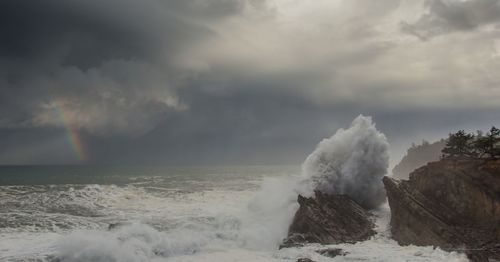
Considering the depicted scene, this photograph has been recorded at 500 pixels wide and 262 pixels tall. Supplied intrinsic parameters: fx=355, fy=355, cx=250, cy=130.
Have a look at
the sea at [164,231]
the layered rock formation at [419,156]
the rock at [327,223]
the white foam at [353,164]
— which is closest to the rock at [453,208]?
the sea at [164,231]

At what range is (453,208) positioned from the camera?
21656 mm

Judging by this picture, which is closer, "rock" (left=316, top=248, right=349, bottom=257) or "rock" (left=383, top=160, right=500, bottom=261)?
"rock" (left=316, top=248, right=349, bottom=257)

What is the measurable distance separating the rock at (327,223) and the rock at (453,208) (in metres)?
2.21

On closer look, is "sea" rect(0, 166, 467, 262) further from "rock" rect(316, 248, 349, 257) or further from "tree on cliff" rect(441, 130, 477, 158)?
"tree on cliff" rect(441, 130, 477, 158)

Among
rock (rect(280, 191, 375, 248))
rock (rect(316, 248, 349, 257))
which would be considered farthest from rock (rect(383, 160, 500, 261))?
rock (rect(316, 248, 349, 257))

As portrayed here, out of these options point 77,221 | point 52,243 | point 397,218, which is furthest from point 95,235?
→ point 397,218

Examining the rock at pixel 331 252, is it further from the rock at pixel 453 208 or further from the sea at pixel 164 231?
the rock at pixel 453 208

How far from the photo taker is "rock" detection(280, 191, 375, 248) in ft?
69.7

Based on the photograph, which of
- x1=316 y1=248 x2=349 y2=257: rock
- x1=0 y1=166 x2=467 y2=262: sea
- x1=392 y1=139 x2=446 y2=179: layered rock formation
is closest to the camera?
x1=0 y1=166 x2=467 y2=262: sea

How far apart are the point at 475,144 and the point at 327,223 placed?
38.7ft

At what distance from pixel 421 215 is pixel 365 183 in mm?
7829

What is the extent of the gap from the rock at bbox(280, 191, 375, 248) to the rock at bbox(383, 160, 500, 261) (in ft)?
7.25

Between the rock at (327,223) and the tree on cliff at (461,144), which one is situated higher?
the tree on cliff at (461,144)

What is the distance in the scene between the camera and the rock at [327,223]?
21250mm
